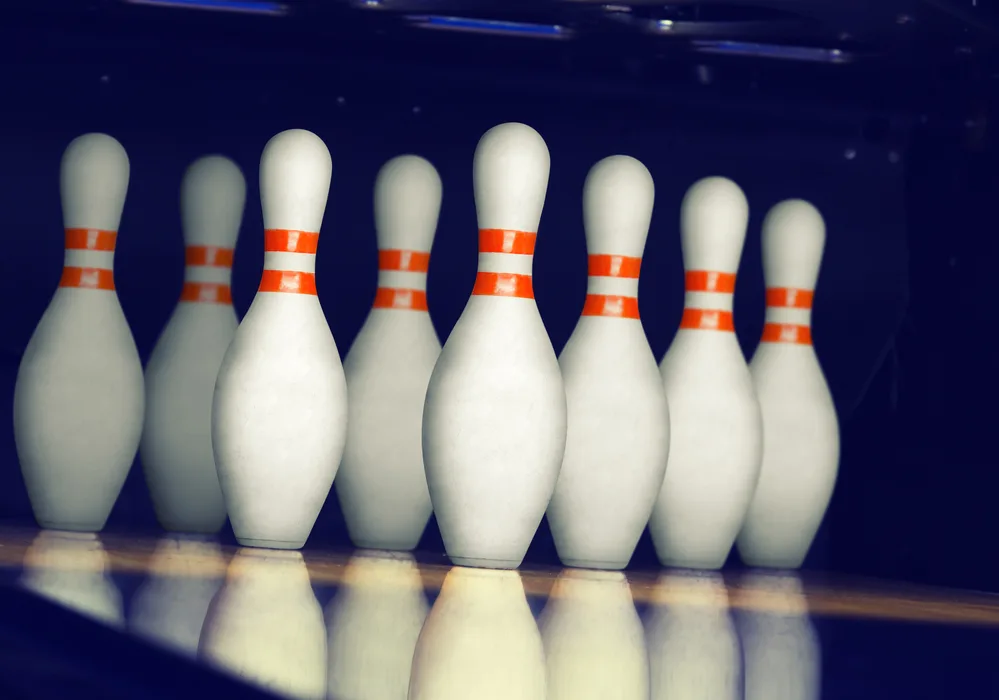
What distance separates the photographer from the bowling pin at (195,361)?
2.67 m

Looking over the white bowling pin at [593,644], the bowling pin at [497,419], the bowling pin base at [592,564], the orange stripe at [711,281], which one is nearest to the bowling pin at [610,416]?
the bowling pin base at [592,564]

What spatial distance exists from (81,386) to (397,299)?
0.56 meters

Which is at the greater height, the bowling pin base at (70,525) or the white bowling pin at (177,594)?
the white bowling pin at (177,594)

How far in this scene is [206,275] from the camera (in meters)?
2.78

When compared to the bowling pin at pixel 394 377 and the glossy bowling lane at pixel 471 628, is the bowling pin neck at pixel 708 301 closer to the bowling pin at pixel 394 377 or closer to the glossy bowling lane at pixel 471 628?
the bowling pin at pixel 394 377

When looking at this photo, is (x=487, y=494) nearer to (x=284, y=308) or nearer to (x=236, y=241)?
(x=284, y=308)

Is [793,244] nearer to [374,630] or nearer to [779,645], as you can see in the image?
[779,645]

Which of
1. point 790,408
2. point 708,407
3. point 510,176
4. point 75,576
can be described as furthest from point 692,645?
point 790,408

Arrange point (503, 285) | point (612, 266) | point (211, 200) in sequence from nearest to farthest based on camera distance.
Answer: point (503, 285)
point (612, 266)
point (211, 200)

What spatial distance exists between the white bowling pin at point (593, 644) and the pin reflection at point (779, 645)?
10 centimetres

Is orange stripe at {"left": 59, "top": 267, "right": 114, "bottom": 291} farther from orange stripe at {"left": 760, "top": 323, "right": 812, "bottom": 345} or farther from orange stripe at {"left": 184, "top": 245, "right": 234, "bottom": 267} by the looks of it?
orange stripe at {"left": 760, "top": 323, "right": 812, "bottom": 345}

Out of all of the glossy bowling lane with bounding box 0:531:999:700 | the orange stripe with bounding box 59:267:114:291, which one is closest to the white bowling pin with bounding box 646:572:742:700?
the glossy bowling lane with bounding box 0:531:999:700

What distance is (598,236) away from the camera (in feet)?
8.74

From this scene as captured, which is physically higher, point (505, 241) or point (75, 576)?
point (505, 241)
